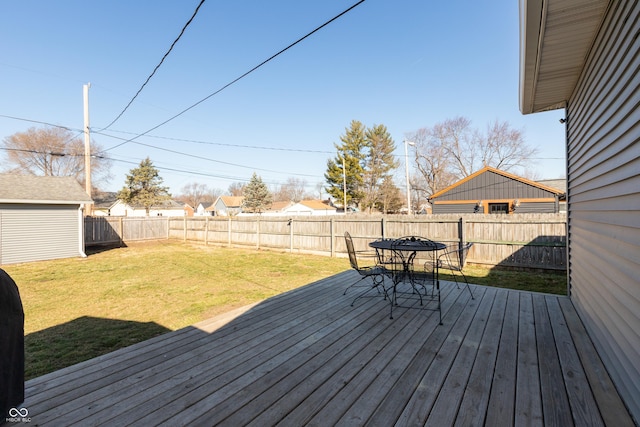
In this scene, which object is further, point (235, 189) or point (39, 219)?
point (235, 189)

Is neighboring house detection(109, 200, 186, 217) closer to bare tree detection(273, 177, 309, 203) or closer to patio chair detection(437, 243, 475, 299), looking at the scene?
bare tree detection(273, 177, 309, 203)

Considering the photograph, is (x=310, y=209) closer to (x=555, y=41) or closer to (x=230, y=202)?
(x=230, y=202)

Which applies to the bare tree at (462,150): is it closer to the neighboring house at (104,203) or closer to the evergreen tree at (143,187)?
the evergreen tree at (143,187)

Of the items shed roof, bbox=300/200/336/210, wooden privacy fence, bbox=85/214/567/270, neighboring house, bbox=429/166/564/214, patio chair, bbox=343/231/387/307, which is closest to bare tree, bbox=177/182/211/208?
shed roof, bbox=300/200/336/210

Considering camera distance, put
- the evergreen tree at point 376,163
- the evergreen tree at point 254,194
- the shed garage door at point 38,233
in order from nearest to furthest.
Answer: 1. the shed garage door at point 38,233
2. the evergreen tree at point 376,163
3. the evergreen tree at point 254,194

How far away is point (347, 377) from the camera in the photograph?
6.37ft

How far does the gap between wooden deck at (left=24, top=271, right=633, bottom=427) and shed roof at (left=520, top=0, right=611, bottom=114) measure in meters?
2.56

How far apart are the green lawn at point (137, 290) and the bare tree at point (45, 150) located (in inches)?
681

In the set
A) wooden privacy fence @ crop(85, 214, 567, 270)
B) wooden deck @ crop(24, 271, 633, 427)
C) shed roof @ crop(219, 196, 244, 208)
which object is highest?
shed roof @ crop(219, 196, 244, 208)

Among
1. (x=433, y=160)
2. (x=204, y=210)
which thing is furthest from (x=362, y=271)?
(x=204, y=210)

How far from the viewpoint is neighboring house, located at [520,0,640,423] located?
5.41 ft

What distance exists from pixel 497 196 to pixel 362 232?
8760 mm

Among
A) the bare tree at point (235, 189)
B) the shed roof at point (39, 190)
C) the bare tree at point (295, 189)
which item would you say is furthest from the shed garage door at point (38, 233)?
the bare tree at point (235, 189)

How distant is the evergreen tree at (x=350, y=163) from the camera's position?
92.9 ft
